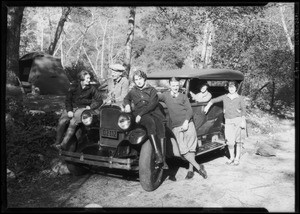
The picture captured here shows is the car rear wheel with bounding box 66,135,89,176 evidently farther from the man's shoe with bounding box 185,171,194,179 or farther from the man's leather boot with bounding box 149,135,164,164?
the man's shoe with bounding box 185,171,194,179

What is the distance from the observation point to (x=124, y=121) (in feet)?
13.6

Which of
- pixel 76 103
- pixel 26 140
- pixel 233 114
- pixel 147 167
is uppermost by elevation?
pixel 76 103

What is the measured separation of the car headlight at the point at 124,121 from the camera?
415 centimetres

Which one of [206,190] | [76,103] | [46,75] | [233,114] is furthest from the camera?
[46,75]

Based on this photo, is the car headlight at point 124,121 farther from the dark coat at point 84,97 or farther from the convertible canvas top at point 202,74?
the convertible canvas top at point 202,74

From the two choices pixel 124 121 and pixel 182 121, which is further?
pixel 182 121

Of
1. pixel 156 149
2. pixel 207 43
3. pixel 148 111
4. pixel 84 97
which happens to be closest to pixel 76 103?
pixel 84 97

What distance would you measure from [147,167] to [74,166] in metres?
1.47

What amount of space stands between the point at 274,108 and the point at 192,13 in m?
6.81

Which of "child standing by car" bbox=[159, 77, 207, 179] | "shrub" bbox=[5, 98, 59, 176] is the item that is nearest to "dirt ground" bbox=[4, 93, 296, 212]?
"child standing by car" bbox=[159, 77, 207, 179]

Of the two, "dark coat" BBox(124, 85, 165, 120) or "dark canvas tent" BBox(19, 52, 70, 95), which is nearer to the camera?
"dark coat" BBox(124, 85, 165, 120)

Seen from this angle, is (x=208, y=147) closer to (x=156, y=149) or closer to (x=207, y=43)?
(x=156, y=149)

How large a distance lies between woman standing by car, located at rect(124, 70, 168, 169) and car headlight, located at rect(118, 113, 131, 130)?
147 millimetres

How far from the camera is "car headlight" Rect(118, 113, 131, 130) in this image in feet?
13.6
